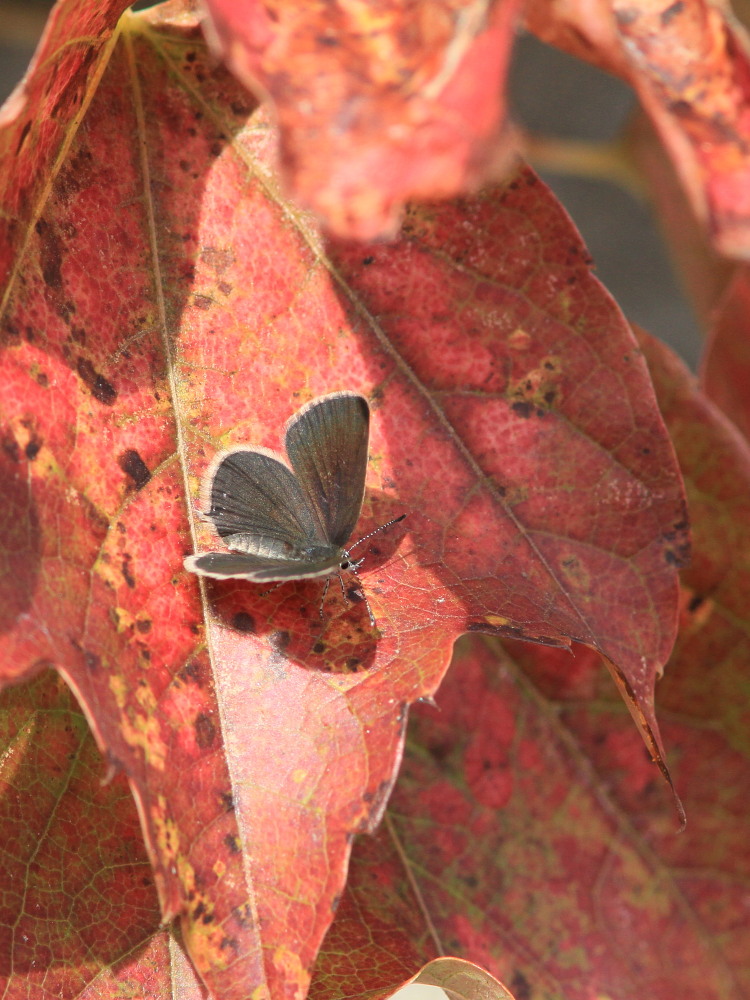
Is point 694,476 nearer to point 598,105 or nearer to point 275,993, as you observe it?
point 275,993

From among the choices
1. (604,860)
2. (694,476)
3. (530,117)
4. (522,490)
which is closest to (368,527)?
(522,490)

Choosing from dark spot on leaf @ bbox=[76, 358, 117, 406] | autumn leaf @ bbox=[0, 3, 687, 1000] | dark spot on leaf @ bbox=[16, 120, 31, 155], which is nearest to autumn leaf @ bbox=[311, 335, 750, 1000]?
autumn leaf @ bbox=[0, 3, 687, 1000]

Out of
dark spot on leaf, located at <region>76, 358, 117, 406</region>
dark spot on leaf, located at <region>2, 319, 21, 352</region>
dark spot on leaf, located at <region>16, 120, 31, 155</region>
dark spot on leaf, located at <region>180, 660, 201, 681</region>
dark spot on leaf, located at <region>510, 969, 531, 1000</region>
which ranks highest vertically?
dark spot on leaf, located at <region>16, 120, 31, 155</region>

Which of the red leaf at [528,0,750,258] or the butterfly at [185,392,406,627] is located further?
the butterfly at [185,392,406,627]

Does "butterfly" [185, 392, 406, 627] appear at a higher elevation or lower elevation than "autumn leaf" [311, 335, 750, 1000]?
higher

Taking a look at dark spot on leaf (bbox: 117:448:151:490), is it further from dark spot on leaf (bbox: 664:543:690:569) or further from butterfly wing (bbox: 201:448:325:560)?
dark spot on leaf (bbox: 664:543:690:569)

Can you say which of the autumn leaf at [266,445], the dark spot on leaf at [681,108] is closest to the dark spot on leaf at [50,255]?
the autumn leaf at [266,445]

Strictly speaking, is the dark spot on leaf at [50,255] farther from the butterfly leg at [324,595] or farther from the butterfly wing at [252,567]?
the butterfly leg at [324,595]

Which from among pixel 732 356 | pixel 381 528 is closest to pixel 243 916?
pixel 381 528
